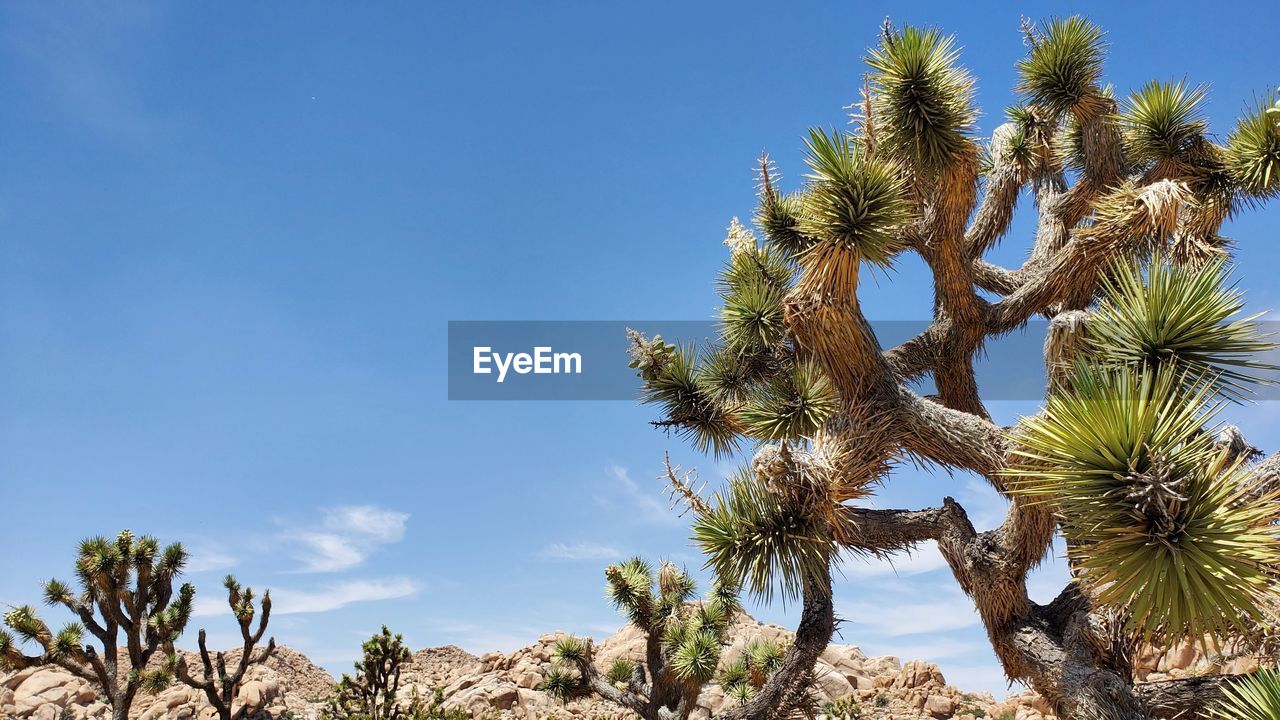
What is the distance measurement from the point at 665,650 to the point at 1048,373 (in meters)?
8.89

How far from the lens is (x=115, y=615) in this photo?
21234 mm

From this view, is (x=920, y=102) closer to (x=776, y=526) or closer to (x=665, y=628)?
(x=776, y=526)

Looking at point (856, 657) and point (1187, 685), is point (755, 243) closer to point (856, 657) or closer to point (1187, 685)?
point (1187, 685)

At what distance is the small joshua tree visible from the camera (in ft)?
42.8

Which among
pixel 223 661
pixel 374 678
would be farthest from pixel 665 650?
pixel 223 661

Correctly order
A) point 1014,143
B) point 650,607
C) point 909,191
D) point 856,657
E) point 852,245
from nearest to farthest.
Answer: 1. point 852,245
2. point 909,191
3. point 1014,143
4. point 650,607
5. point 856,657

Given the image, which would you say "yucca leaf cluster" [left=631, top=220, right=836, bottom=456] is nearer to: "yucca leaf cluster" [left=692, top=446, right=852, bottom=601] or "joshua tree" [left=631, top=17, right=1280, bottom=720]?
"joshua tree" [left=631, top=17, right=1280, bottom=720]

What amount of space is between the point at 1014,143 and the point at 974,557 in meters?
5.42

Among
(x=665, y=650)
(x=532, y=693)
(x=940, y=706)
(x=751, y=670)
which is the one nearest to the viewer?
(x=751, y=670)

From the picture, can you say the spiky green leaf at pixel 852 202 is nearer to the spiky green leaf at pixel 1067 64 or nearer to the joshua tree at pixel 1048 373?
the joshua tree at pixel 1048 373

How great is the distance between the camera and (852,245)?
7.11m

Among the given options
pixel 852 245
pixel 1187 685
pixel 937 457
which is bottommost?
pixel 1187 685

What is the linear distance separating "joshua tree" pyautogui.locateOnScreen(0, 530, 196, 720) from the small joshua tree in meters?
13.4

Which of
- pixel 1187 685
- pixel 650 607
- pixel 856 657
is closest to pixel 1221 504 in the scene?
pixel 1187 685
